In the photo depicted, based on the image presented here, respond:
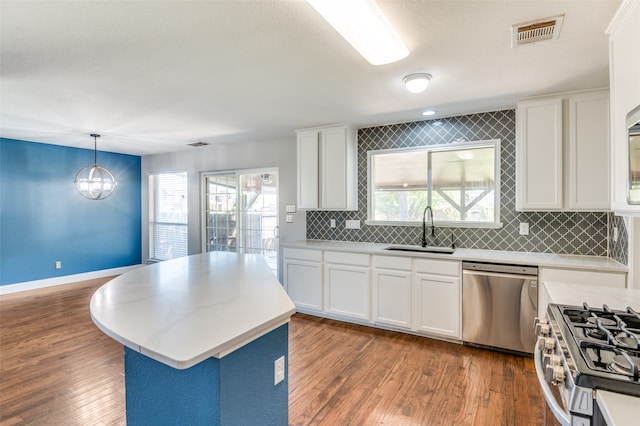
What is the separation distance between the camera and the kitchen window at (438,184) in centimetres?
355

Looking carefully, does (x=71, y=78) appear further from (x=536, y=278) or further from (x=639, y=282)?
(x=639, y=282)

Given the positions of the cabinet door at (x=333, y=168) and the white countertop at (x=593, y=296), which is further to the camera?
the cabinet door at (x=333, y=168)

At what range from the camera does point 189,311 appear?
136 centimetres

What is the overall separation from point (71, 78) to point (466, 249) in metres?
4.14

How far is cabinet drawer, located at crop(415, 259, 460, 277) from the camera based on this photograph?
317cm

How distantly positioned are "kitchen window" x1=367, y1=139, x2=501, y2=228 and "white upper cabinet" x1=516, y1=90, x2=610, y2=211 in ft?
1.36

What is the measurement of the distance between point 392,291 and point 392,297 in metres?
0.07

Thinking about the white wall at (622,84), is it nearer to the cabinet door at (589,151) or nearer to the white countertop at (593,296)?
the white countertop at (593,296)

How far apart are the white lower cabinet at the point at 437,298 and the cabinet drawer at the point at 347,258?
590mm

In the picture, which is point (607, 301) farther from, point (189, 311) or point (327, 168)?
point (327, 168)

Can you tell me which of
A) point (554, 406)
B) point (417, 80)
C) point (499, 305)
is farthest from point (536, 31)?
point (499, 305)

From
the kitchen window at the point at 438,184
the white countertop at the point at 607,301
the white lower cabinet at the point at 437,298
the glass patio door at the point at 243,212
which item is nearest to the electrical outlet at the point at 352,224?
the kitchen window at the point at 438,184

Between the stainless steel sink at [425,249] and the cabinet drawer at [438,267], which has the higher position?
the stainless steel sink at [425,249]

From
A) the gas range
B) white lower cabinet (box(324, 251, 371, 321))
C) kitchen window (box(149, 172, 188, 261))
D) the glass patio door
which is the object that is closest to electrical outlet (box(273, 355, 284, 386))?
the gas range
